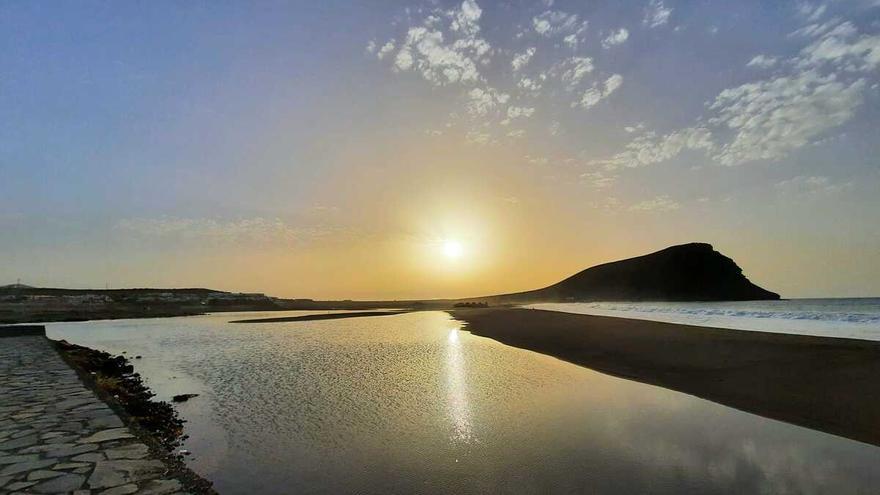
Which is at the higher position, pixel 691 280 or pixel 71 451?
pixel 691 280

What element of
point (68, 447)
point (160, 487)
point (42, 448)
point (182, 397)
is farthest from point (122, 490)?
point (182, 397)

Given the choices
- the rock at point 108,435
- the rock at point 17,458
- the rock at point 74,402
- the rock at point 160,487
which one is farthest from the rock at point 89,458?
the rock at point 74,402

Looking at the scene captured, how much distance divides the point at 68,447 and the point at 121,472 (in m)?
1.81

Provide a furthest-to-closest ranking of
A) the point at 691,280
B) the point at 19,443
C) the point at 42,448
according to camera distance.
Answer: the point at 691,280, the point at 19,443, the point at 42,448

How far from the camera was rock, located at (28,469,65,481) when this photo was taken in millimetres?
6064

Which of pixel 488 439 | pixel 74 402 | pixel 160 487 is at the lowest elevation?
pixel 488 439

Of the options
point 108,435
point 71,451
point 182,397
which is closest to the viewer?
point 71,451

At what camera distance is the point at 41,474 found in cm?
621

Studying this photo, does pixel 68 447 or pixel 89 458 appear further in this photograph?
pixel 68 447

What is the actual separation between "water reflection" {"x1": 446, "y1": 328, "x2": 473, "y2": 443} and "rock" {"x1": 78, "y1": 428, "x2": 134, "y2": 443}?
6093 mm

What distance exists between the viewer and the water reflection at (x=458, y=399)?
10298 millimetres

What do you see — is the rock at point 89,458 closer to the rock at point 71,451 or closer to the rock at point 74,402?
the rock at point 71,451

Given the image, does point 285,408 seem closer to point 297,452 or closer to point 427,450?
point 297,452

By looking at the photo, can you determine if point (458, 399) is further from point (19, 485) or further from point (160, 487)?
point (19, 485)
